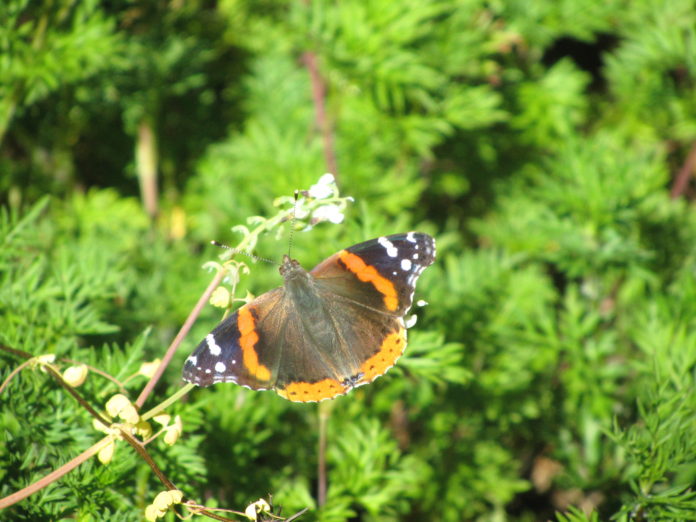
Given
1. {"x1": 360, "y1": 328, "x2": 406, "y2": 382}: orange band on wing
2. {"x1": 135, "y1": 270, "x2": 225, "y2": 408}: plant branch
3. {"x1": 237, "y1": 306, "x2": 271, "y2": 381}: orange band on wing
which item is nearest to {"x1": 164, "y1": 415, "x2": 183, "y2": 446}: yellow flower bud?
{"x1": 135, "y1": 270, "x2": 225, "y2": 408}: plant branch

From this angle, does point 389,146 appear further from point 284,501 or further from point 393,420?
point 284,501

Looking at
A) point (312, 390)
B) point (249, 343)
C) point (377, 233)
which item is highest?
point (377, 233)

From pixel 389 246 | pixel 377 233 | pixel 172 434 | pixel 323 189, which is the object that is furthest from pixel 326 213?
Answer: pixel 172 434

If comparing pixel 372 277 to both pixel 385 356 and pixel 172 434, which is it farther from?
pixel 172 434

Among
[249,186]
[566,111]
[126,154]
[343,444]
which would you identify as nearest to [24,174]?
[126,154]

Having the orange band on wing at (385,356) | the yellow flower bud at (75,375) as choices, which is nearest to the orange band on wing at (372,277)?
the orange band on wing at (385,356)

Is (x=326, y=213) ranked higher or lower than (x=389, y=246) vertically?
higher

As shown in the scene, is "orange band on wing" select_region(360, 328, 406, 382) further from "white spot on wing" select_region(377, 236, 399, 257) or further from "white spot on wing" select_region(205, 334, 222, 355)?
"white spot on wing" select_region(205, 334, 222, 355)
